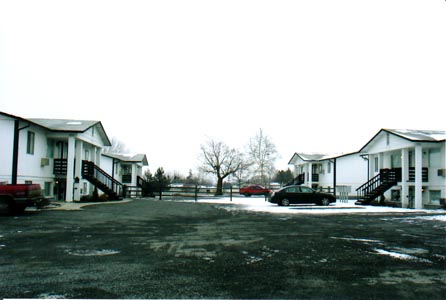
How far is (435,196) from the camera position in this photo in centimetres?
2538

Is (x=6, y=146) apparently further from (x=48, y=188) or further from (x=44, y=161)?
(x=48, y=188)

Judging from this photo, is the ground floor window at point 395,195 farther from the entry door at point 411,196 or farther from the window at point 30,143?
the window at point 30,143

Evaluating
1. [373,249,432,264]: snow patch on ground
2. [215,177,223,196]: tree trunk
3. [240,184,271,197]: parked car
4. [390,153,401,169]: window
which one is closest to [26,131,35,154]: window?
[373,249,432,264]: snow patch on ground

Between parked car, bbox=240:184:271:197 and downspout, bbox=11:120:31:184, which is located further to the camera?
parked car, bbox=240:184:271:197

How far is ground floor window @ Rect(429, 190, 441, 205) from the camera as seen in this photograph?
25.0 metres

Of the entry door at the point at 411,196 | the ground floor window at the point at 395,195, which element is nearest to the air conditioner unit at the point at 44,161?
the entry door at the point at 411,196

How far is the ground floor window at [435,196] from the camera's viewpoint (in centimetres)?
2503

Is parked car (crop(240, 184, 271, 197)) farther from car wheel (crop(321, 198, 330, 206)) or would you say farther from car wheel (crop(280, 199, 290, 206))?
car wheel (crop(280, 199, 290, 206))

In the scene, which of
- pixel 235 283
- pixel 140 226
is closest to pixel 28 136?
pixel 140 226

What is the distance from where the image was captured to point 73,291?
5246 mm

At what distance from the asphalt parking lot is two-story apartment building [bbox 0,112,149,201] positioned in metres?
11.1

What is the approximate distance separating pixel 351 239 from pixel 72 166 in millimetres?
20389

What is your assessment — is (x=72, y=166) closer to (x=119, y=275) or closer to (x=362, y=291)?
(x=119, y=275)

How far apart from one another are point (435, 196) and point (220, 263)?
23211 millimetres
